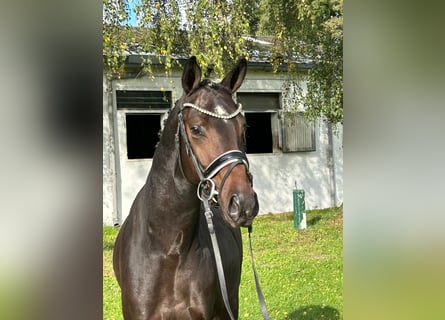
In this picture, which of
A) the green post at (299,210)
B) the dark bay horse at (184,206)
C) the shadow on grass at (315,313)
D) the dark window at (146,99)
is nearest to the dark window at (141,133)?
the dark window at (146,99)

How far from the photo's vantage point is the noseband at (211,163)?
1.19m

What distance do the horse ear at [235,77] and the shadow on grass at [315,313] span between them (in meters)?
1.65

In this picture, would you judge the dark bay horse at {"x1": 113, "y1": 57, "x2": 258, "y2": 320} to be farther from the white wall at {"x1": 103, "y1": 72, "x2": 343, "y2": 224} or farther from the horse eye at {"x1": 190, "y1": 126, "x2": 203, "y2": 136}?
the white wall at {"x1": 103, "y1": 72, "x2": 343, "y2": 224}

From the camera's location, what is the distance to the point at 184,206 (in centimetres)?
136

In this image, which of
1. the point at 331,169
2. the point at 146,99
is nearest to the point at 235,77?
the point at 146,99

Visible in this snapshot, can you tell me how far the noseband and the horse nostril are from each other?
6 centimetres

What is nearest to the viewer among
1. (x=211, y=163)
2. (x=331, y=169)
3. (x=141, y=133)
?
(x=211, y=163)

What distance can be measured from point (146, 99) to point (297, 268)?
143cm

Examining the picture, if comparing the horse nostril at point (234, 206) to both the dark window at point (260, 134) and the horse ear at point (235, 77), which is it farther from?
the dark window at point (260, 134)

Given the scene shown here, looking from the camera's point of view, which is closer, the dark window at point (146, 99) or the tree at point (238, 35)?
the tree at point (238, 35)

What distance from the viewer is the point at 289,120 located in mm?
2355

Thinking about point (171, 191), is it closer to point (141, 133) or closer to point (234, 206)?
point (234, 206)
